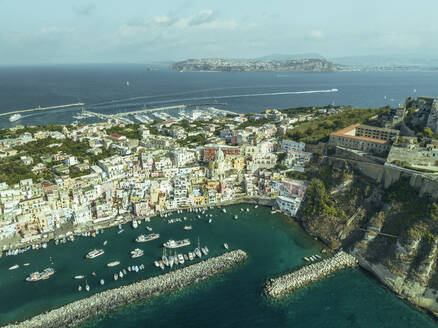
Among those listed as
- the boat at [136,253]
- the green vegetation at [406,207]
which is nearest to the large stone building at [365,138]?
the green vegetation at [406,207]

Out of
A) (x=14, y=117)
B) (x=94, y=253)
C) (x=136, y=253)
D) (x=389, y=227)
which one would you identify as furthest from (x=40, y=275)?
(x=14, y=117)

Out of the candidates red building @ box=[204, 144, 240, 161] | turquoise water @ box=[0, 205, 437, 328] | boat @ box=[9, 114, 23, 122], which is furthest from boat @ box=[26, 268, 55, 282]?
boat @ box=[9, 114, 23, 122]

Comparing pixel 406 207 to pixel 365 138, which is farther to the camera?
pixel 365 138

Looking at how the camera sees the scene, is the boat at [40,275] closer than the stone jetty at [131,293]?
No

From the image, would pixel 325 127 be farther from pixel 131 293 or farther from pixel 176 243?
pixel 131 293

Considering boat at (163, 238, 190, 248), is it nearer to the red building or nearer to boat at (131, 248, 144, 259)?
boat at (131, 248, 144, 259)

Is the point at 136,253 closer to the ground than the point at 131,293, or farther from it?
farther from it

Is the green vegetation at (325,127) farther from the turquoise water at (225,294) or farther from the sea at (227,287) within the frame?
the turquoise water at (225,294)
